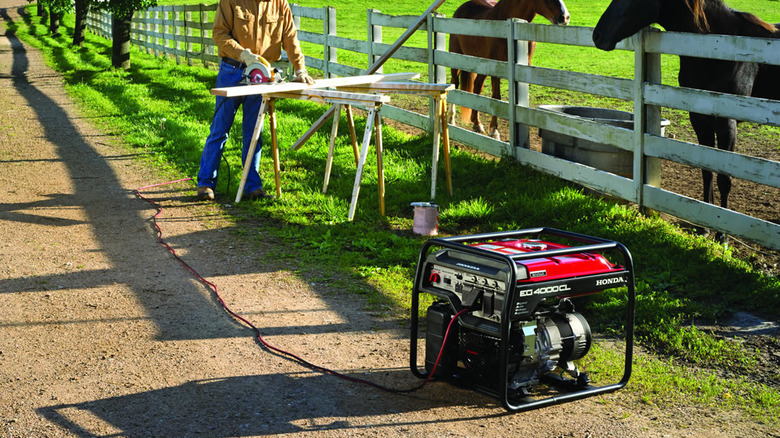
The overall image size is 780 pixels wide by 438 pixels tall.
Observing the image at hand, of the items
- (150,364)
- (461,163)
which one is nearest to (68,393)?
(150,364)

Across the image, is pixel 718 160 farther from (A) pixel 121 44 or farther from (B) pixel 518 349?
(A) pixel 121 44

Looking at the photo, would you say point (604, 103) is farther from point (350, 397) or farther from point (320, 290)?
point (350, 397)

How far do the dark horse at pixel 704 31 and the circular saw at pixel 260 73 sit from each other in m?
2.79

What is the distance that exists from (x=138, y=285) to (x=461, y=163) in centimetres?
417

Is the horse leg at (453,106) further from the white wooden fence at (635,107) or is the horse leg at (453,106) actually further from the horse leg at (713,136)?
the horse leg at (713,136)

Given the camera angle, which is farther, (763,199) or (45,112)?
(45,112)

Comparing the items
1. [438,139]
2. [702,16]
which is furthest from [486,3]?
[702,16]

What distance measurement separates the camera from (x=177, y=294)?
5398 mm

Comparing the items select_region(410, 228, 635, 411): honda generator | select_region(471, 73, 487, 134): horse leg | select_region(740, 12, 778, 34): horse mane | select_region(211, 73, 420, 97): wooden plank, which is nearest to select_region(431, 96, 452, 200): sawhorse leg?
select_region(211, 73, 420, 97): wooden plank

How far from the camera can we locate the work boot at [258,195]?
790 centimetres

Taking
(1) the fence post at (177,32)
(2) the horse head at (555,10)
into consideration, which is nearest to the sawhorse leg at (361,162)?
(2) the horse head at (555,10)

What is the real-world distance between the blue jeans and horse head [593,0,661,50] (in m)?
3.16

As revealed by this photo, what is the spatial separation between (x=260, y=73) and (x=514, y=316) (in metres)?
4.46

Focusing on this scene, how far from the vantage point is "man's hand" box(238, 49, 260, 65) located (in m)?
7.32
